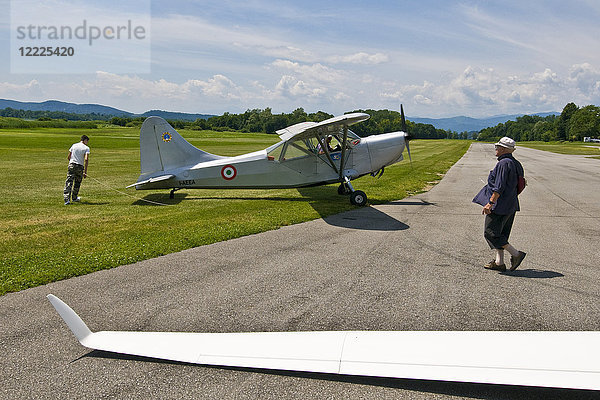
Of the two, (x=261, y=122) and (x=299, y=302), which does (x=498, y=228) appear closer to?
(x=299, y=302)

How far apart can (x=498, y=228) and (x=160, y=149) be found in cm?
1105

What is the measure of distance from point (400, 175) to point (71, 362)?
1962 centimetres

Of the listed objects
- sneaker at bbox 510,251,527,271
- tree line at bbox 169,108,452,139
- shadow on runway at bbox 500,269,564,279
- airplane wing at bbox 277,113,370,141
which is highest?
tree line at bbox 169,108,452,139

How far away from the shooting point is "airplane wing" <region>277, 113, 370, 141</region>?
1127 cm

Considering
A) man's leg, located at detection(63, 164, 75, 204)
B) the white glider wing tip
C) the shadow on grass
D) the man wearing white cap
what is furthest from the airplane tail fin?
the white glider wing tip

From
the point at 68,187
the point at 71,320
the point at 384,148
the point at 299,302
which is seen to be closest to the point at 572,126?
the point at 384,148

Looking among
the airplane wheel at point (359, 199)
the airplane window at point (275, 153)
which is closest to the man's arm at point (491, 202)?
the airplane wheel at point (359, 199)

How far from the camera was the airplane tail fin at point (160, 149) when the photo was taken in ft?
44.6

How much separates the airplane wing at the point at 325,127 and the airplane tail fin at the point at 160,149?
11.4 ft

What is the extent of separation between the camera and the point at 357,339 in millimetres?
3703

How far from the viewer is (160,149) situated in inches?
538

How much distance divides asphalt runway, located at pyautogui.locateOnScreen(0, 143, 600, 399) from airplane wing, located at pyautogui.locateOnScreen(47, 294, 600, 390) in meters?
0.11

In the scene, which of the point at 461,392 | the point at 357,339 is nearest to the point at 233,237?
the point at 357,339

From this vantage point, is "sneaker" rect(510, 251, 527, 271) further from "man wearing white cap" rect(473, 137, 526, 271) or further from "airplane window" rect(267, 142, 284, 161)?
"airplane window" rect(267, 142, 284, 161)
